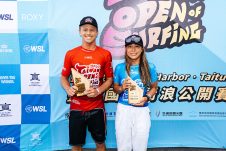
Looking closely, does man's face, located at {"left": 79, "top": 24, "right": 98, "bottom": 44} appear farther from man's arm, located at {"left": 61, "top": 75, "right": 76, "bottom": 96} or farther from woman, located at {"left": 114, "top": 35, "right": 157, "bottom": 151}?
man's arm, located at {"left": 61, "top": 75, "right": 76, "bottom": 96}

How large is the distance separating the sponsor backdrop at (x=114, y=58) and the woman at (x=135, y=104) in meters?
0.64

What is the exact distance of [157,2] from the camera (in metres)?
3.91

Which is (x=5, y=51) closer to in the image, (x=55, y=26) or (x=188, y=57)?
(x=55, y=26)

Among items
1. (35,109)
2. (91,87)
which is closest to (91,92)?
(91,87)

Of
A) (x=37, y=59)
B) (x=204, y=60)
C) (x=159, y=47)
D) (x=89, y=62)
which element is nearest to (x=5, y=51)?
(x=37, y=59)

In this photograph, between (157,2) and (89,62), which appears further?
(157,2)

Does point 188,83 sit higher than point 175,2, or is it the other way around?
point 175,2

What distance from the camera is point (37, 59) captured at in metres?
3.89

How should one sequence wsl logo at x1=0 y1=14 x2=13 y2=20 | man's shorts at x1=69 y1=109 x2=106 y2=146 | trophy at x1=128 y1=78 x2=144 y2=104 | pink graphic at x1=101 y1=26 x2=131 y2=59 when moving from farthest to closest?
pink graphic at x1=101 y1=26 x2=131 y2=59, wsl logo at x1=0 y1=14 x2=13 y2=20, man's shorts at x1=69 y1=109 x2=106 y2=146, trophy at x1=128 y1=78 x2=144 y2=104

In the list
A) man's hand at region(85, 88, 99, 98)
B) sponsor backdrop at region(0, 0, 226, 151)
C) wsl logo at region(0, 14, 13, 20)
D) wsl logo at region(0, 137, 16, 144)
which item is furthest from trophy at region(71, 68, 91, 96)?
wsl logo at region(0, 137, 16, 144)

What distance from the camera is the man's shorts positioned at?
130 inches

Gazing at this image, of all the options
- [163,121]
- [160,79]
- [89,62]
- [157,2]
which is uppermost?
[157,2]

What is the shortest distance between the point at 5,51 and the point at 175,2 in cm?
230

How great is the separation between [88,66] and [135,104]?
668 mm
